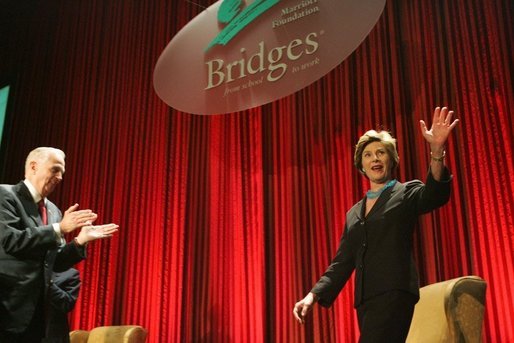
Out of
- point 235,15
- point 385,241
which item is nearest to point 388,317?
point 385,241

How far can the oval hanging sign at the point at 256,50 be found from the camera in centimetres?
292

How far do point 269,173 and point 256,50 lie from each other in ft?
3.20

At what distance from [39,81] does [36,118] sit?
41 centimetres

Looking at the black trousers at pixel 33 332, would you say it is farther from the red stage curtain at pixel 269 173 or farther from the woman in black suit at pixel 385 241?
the red stage curtain at pixel 269 173

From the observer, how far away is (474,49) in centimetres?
326

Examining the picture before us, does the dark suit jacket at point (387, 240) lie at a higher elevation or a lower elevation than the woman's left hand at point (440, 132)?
lower

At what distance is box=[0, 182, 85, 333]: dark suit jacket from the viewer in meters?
2.20

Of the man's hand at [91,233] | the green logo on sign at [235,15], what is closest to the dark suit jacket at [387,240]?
the man's hand at [91,233]

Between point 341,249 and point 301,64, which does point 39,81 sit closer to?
point 301,64

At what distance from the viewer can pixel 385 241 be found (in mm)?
1888

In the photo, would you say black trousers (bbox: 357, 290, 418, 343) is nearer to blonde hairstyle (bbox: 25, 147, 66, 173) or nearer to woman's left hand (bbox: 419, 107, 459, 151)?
woman's left hand (bbox: 419, 107, 459, 151)

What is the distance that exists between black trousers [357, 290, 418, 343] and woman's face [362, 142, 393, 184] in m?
0.45

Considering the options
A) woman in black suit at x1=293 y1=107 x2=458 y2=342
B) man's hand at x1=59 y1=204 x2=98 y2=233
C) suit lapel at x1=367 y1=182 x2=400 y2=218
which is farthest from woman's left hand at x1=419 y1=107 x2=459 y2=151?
man's hand at x1=59 y1=204 x2=98 y2=233

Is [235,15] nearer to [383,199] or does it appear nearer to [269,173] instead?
[269,173]
